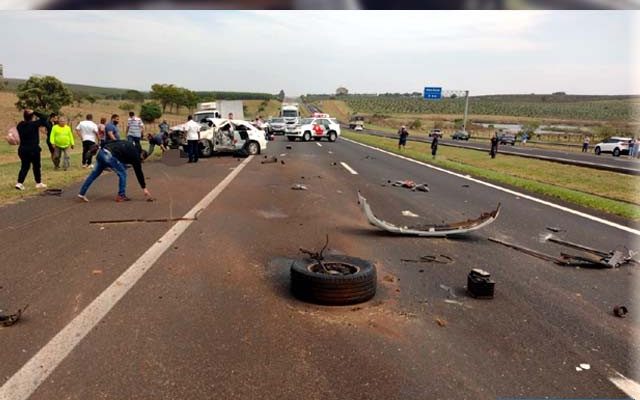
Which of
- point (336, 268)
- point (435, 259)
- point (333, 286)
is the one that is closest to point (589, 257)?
point (435, 259)

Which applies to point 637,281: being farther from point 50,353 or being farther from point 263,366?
point 50,353

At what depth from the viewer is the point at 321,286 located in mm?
5008

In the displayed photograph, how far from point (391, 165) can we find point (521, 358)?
17644mm

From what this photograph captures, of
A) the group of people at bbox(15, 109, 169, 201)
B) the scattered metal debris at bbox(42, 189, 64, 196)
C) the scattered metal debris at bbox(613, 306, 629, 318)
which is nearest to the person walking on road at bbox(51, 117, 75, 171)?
the group of people at bbox(15, 109, 169, 201)

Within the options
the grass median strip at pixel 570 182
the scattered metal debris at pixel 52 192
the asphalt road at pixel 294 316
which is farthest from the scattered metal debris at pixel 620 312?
the scattered metal debris at pixel 52 192

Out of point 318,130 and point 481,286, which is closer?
point 481,286

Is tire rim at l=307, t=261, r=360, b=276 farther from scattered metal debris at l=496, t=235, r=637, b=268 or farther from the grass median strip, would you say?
the grass median strip

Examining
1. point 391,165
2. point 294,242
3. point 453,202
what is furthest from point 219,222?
point 391,165

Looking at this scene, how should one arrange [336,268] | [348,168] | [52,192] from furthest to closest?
1. [348,168]
2. [52,192]
3. [336,268]

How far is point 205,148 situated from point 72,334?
18820 mm

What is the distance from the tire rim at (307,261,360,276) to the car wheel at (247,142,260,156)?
18.0 meters

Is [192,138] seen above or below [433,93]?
below

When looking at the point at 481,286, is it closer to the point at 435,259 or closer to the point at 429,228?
the point at 435,259

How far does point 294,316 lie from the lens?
4668mm
